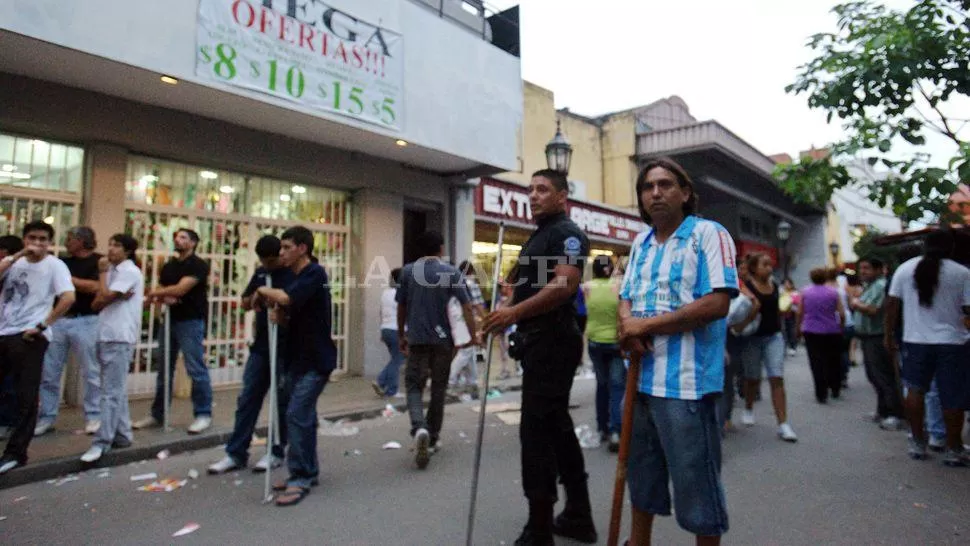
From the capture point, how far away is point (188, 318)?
5641mm

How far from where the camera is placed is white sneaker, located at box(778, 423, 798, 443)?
538 cm

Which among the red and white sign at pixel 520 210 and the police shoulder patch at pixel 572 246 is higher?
the red and white sign at pixel 520 210

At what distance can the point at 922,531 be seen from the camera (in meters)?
3.23

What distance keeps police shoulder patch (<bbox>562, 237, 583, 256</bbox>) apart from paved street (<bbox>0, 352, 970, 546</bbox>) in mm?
1665

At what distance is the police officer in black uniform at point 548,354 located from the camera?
295cm

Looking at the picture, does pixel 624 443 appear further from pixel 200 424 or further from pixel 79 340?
pixel 79 340

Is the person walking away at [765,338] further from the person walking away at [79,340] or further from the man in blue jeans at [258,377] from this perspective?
the person walking away at [79,340]

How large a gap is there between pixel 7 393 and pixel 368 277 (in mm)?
5243

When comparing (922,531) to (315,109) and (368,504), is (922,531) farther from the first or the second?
(315,109)

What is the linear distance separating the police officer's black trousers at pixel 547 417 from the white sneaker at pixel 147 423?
14.8 feet

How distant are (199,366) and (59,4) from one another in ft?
12.6

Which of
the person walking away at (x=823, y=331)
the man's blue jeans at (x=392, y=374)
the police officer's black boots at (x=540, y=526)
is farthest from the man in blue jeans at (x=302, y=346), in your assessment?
the person walking away at (x=823, y=331)

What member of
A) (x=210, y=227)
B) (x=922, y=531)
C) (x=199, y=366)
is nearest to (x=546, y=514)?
(x=922, y=531)

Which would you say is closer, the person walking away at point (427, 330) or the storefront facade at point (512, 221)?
the person walking away at point (427, 330)
